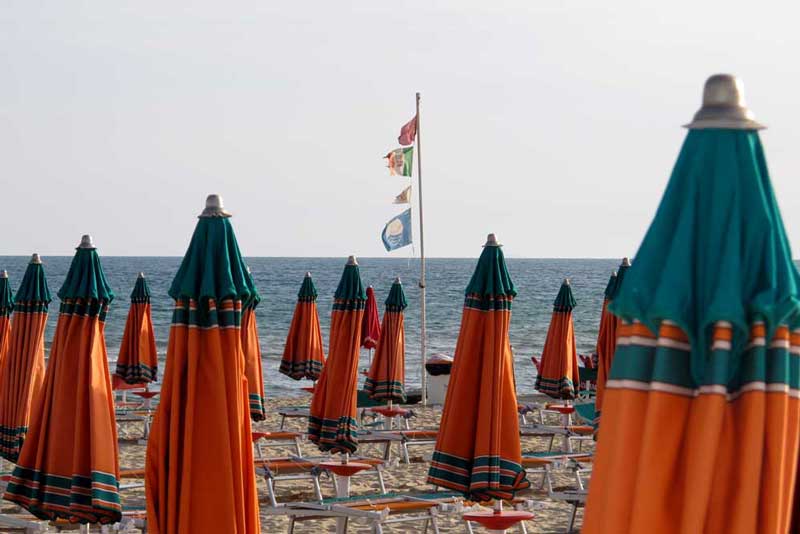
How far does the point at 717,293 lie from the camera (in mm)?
2664

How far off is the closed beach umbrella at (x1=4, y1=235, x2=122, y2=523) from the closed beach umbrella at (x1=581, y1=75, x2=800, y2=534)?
14.6ft

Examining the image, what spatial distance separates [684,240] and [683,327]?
0.76 feet

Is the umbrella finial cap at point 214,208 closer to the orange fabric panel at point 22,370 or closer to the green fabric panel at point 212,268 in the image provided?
the green fabric panel at point 212,268

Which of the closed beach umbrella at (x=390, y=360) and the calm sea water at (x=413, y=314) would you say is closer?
the closed beach umbrella at (x=390, y=360)

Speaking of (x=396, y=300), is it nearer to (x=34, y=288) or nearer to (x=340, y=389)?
(x=340, y=389)

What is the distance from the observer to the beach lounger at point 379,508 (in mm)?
7945

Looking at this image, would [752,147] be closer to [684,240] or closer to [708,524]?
[684,240]

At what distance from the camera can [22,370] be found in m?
8.82

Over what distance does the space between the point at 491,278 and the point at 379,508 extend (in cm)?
189

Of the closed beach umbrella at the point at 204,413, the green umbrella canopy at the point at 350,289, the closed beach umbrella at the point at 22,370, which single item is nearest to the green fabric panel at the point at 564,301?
the green umbrella canopy at the point at 350,289

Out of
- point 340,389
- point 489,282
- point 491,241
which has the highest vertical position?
point 491,241

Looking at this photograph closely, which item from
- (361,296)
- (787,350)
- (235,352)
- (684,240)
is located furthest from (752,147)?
(361,296)

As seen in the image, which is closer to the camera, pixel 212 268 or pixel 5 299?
pixel 212 268

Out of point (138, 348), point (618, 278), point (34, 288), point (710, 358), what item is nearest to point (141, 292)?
point (138, 348)
